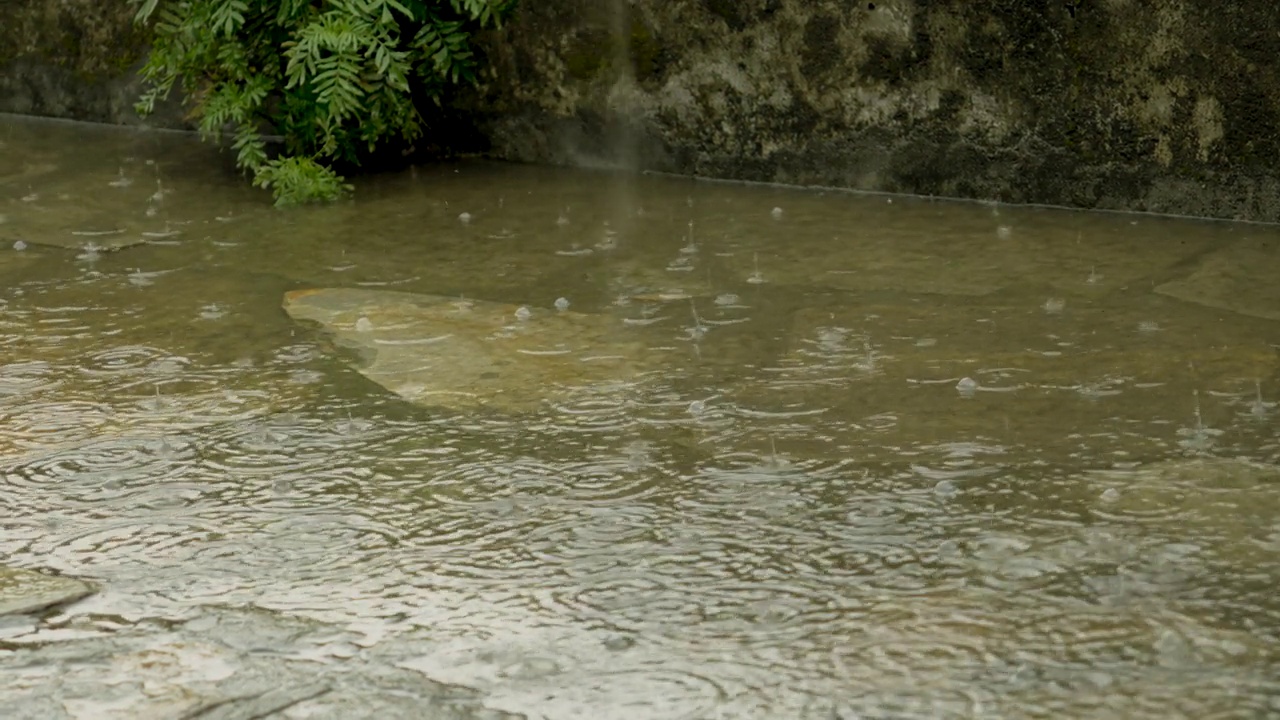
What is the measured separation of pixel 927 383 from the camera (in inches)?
148

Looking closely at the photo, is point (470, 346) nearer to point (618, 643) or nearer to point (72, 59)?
point (618, 643)

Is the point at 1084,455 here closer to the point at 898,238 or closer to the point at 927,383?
the point at 927,383

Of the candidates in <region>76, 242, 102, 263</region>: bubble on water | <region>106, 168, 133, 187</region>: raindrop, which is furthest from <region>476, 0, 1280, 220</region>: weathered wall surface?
<region>76, 242, 102, 263</region>: bubble on water

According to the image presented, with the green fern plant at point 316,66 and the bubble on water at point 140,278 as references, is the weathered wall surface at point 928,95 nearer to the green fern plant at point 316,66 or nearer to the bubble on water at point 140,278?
the green fern plant at point 316,66

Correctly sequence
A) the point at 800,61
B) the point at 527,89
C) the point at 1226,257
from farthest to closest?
the point at 527,89 < the point at 800,61 < the point at 1226,257

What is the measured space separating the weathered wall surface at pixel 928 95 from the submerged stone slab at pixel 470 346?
1.64 meters

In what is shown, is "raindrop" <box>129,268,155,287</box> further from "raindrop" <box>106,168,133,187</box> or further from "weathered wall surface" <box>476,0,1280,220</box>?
"weathered wall surface" <box>476,0,1280,220</box>

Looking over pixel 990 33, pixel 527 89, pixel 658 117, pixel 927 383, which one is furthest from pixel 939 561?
pixel 527 89

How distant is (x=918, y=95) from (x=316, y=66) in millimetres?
2119

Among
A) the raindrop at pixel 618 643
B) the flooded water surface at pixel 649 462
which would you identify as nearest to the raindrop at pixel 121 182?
the flooded water surface at pixel 649 462

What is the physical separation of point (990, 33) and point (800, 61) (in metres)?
0.69

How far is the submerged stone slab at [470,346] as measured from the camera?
3836 mm

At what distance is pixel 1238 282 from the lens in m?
4.39

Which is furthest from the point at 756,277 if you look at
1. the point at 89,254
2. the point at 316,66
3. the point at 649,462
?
the point at 89,254
